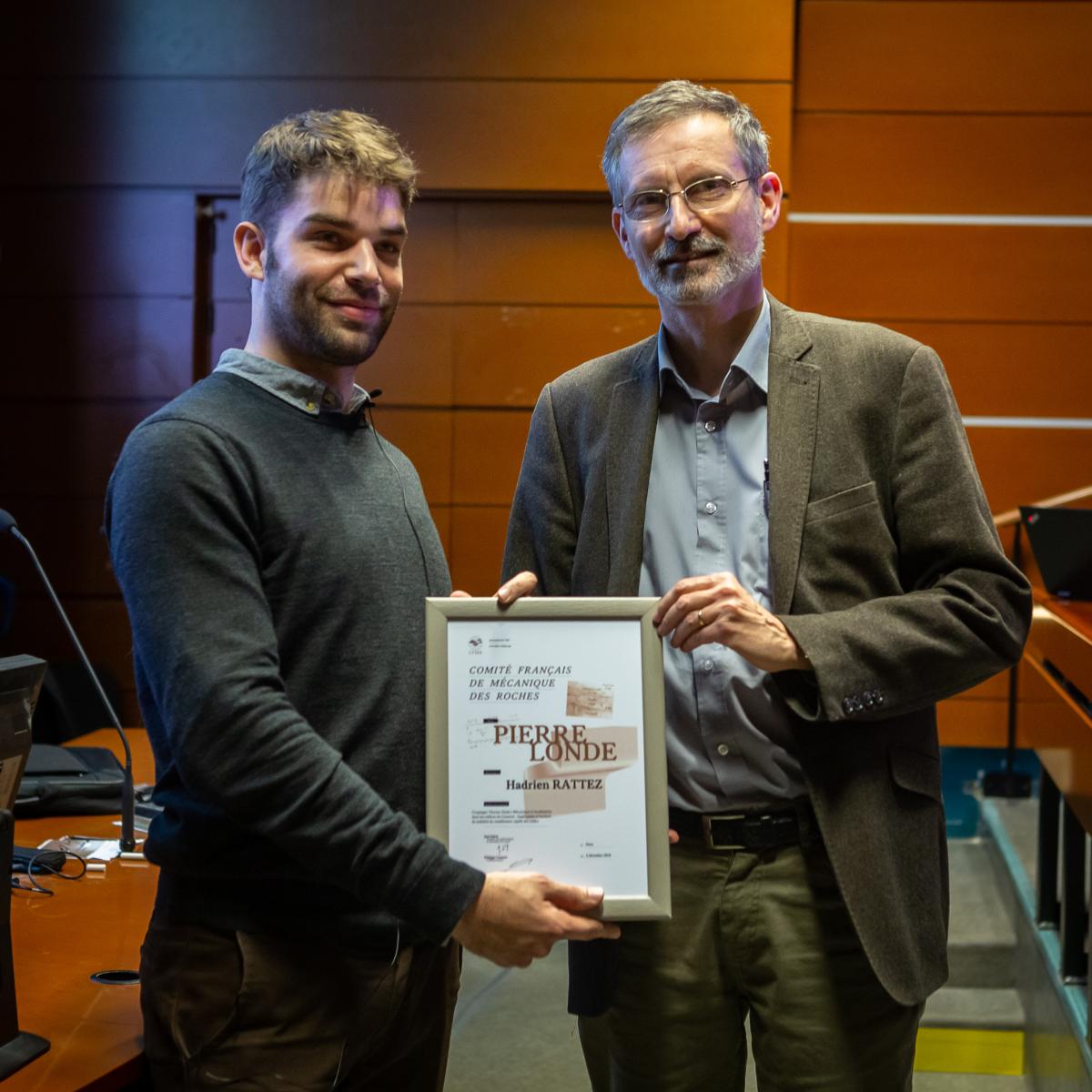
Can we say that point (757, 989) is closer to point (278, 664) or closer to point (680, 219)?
point (278, 664)

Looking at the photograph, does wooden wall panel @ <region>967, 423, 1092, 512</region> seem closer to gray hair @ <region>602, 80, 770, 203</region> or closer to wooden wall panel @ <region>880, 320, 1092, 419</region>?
wooden wall panel @ <region>880, 320, 1092, 419</region>

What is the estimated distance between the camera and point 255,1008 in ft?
4.56

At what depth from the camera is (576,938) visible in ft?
4.64

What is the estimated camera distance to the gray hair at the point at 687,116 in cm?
168

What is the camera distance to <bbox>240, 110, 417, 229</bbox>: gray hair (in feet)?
5.02

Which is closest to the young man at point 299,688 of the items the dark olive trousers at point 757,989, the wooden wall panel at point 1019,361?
the dark olive trousers at point 757,989

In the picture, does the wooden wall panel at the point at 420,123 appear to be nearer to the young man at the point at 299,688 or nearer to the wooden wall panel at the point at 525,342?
the wooden wall panel at the point at 525,342

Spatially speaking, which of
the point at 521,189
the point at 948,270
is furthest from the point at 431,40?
the point at 948,270

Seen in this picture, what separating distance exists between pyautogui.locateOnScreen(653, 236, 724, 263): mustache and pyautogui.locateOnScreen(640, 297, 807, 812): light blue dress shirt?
13 cm

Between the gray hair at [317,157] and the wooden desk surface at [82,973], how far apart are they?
96 centimetres

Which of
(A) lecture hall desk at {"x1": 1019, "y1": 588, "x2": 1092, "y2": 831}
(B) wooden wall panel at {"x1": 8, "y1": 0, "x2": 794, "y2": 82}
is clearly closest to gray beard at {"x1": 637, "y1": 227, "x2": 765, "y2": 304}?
(A) lecture hall desk at {"x1": 1019, "y1": 588, "x2": 1092, "y2": 831}

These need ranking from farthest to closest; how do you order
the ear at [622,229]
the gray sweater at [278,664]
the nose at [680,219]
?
1. the ear at [622,229]
2. the nose at [680,219]
3. the gray sweater at [278,664]

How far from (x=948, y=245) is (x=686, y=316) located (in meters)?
3.94

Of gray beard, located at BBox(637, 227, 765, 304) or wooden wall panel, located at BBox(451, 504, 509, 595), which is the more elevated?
gray beard, located at BBox(637, 227, 765, 304)
